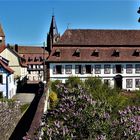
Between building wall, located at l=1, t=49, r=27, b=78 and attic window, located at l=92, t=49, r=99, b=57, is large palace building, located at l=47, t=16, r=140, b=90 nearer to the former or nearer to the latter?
attic window, located at l=92, t=49, r=99, b=57

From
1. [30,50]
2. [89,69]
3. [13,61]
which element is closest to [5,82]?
[89,69]

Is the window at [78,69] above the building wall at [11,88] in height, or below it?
above

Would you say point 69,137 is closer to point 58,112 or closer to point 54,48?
point 58,112

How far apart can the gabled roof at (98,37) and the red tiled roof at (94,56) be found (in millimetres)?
790

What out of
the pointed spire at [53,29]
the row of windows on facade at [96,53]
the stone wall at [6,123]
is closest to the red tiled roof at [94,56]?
the row of windows on facade at [96,53]

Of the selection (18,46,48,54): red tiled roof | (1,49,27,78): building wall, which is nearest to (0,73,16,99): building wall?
(1,49,27,78): building wall

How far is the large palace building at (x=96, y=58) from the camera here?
48875mm

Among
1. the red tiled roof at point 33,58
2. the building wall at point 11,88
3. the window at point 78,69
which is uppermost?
the red tiled roof at point 33,58

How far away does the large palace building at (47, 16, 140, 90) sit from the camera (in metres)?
48.9

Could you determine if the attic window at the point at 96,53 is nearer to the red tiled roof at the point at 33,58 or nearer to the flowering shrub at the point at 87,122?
the flowering shrub at the point at 87,122

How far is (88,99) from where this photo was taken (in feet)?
24.3

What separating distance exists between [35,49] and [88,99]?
95.7 metres

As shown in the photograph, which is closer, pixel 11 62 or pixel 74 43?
pixel 74 43

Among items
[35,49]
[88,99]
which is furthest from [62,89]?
[35,49]
